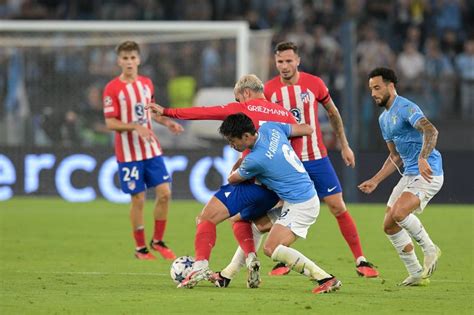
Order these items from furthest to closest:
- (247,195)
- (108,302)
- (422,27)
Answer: (422,27) → (247,195) → (108,302)

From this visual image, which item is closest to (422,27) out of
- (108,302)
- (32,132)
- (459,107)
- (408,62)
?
(408,62)

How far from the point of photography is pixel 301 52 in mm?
22516

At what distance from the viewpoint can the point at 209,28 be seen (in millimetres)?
20500

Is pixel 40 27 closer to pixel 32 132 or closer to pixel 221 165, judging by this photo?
pixel 32 132

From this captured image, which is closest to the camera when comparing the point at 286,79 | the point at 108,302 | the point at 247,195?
the point at 108,302

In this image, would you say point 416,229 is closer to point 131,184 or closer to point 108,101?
point 131,184

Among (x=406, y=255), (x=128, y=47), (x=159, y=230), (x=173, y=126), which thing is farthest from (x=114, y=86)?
(x=406, y=255)

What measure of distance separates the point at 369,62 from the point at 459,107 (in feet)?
8.59

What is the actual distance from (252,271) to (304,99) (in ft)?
7.49

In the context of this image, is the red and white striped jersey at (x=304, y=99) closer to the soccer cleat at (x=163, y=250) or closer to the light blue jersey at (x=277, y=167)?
the light blue jersey at (x=277, y=167)

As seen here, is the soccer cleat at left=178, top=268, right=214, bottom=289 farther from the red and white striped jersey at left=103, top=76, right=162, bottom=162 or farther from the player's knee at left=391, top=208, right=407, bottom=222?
the red and white striped jersey at left=103, top=76, right=162, bottom=162

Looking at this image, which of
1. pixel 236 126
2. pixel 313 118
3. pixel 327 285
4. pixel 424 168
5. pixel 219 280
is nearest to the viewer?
pixel 236 126

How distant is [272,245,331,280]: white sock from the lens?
9.01 meters

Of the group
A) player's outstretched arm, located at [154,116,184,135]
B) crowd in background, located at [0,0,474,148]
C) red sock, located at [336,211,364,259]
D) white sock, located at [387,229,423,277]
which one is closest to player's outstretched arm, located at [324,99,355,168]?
red sock, located at [336,211,364,259]
